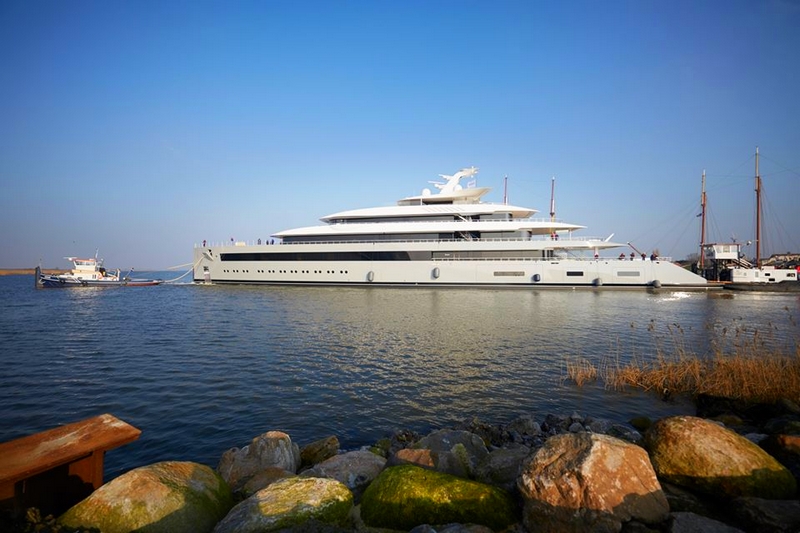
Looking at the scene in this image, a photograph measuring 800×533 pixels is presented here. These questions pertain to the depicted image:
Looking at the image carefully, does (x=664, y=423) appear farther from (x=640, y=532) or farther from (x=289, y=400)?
(x=289, y=400)

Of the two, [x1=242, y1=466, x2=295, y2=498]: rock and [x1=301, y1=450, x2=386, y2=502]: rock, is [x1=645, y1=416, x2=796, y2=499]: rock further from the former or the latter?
[x1=242, y1=466, x2=295, y2=498]: rock

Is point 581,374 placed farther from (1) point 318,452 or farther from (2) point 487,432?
(1) point 318,452

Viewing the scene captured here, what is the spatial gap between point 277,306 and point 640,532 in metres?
24.5

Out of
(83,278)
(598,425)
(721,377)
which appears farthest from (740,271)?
(83,278)

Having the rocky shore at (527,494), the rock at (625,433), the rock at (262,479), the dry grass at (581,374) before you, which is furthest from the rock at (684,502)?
the dry grass at (581,374)

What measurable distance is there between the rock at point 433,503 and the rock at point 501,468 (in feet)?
1.87

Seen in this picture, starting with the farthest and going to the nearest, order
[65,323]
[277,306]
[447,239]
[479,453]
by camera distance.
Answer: [447,239], [277,306], [65,323], [479,453]

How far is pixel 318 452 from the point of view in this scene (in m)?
6.18

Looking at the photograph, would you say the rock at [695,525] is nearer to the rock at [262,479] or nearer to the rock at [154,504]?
the rock at [262,479]

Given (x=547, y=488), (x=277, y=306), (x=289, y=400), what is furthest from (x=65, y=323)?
(x=547, y=488)

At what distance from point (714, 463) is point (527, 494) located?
2.13m

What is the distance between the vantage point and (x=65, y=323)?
20.1m

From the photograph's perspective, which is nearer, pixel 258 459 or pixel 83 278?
pixel 258 459

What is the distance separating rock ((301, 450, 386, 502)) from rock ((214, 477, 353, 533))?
930 millimetres
